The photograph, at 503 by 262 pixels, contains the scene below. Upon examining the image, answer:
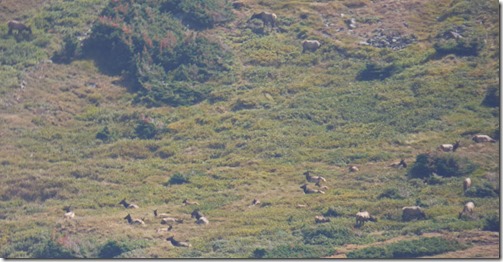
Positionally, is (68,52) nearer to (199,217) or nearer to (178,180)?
(178,180)

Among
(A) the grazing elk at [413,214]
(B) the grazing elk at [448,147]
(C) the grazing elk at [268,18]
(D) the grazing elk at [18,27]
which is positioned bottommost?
(A) the grazing elk at [413,214]

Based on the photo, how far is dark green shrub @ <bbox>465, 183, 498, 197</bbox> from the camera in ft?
157

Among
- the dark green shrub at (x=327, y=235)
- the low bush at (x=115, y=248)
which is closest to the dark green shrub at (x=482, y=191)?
the dark green shrub at (x=327, y=235)

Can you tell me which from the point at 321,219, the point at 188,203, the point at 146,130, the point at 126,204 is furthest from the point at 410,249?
the point at 146,130

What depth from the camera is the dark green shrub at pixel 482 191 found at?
47.8 m

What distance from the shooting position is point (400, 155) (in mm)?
54438

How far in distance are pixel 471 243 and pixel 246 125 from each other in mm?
21519

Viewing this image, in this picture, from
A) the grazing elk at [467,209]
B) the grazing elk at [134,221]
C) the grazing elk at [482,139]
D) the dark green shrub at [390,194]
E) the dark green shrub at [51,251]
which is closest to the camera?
the dark green shrub at [51,251]

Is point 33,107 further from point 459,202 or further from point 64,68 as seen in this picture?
point 459,202

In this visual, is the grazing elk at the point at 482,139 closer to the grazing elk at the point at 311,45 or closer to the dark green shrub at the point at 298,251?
the dark green shrub at the point at 298,251

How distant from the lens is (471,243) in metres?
41.8

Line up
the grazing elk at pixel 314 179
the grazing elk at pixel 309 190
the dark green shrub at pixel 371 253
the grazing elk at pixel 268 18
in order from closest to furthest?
the dark green shrub at pixel 371 253, the grazing elk at pixel 309 190, the grazing elk at pixel 314 179, the grazing elk at pixel 268 18

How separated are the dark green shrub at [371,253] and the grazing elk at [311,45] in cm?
2965

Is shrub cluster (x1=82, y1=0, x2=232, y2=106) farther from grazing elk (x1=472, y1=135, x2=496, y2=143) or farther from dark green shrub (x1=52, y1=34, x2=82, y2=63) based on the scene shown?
grazing elk (x1=472, y1=135, x2=496, y2=143)
